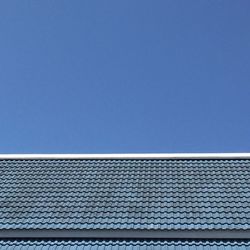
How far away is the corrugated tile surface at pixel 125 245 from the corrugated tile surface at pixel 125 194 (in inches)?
12.7

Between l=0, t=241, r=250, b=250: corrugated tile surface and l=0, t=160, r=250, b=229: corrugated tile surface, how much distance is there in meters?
0.32

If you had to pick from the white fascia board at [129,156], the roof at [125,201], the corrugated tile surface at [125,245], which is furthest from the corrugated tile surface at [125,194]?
the corrugated tile surface at [125,245]

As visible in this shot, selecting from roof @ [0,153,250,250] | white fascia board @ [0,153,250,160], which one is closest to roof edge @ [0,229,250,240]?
roof @ [0,153,250,250]

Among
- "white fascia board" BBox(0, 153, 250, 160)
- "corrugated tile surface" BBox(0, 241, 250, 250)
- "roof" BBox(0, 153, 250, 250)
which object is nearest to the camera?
"corrugated tile surface" BBox(0, 241, 250, 250)

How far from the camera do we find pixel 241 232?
268 inches

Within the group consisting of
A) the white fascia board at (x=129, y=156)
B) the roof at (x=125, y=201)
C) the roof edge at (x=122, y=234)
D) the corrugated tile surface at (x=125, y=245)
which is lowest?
the corrugated tile surface at (x=125, y=245)

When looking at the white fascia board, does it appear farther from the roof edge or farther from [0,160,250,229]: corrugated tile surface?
the roof edge

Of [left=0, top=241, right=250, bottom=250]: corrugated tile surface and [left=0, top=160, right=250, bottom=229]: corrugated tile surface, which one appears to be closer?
[left=0, top=241, right=250, bottom=250]: corrugated tile surface

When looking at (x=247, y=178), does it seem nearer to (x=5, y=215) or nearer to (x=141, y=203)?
(x=141, y=203)

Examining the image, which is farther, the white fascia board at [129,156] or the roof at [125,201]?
the white fascia board at [129,156]

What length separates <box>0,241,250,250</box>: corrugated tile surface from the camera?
6.62 meters

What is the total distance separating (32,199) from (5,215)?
0.71 metres

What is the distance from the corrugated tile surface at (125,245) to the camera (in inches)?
261

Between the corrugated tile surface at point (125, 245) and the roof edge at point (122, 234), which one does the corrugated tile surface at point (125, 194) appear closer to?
the roof edge at point (122, 234)
